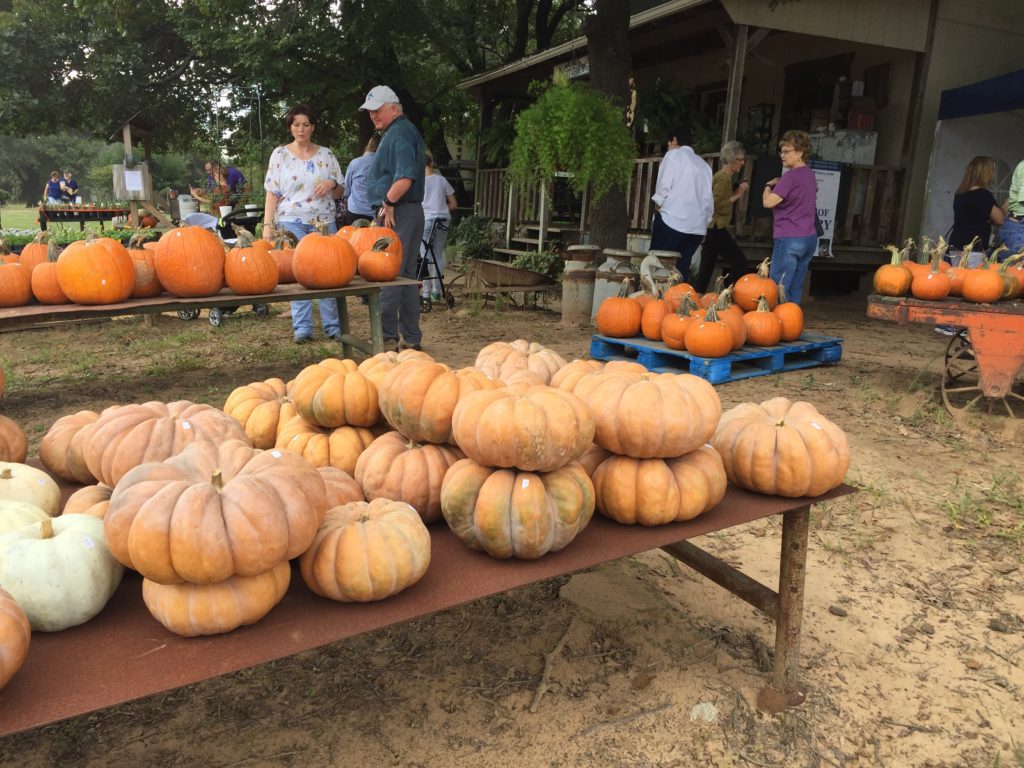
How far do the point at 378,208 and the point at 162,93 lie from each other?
56.6 ft

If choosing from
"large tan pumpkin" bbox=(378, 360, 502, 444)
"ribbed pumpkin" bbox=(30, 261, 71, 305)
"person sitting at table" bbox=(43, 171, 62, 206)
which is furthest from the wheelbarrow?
"person sitting at table" bbox=(43, 171, 62, 206)

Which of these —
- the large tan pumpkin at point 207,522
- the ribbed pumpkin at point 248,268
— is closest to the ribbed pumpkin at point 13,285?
the ribbed pumpkin at point 248,268

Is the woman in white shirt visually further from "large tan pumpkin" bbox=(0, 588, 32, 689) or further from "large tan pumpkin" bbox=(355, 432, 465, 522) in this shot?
"large tan pumpkin" bbox=(0, 588, 32, 689)

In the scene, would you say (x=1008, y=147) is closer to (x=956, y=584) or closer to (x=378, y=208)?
(x=378, y=208)

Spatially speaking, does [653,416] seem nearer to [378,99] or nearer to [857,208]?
[378,99]

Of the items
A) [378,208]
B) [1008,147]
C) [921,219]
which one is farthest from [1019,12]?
[378,208]

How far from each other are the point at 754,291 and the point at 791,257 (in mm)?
958

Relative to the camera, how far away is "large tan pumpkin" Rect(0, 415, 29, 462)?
2.41 metres

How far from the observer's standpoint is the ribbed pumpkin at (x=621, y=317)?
21.9 feet

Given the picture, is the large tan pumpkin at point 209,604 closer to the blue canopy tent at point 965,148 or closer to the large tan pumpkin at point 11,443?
the large tan pumpkin at point 11,443

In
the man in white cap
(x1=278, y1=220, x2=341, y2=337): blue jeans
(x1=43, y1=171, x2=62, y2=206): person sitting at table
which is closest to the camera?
the man in white cap

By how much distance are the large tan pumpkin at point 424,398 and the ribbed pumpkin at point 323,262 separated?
12.0ft

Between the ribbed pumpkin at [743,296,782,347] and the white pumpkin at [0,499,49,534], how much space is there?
570 centimetres

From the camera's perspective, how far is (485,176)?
52.8ft
